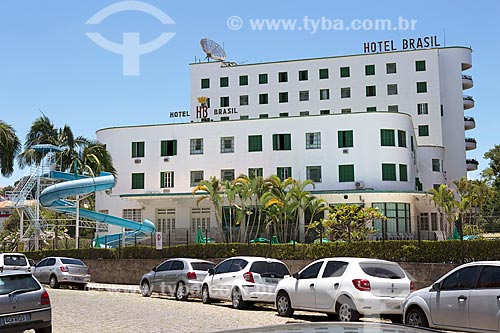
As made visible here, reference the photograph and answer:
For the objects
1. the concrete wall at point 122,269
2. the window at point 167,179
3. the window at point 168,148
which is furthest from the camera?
the window at point 168,148

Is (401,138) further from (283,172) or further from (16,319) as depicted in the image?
(16,319)

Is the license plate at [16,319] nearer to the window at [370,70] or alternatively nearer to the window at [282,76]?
the window at [370,70]

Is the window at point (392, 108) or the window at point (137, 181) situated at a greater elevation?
the window at point (392, 108)

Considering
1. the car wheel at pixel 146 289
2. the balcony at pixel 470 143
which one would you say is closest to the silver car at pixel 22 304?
the car wheel at pixel 146 289

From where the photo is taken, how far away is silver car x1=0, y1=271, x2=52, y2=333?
12984mm

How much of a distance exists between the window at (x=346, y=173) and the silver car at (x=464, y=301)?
121 feet

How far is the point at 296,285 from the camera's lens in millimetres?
17250

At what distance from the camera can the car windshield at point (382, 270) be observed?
15.5 meters

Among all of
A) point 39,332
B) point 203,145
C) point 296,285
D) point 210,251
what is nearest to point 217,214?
point 203,145

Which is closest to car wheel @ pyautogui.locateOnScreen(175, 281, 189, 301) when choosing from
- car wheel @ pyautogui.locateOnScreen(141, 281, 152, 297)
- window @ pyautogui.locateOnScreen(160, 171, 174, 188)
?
car wheel @ pyautogui.locateOnScreen(141, 281, 152, 297)

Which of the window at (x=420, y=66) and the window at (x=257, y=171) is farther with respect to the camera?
the window at (x=420, y=66)

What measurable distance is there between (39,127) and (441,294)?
4274cm

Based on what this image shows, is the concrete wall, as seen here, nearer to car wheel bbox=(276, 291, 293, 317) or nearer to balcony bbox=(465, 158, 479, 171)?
car wheel bbox=(276, 291, 293, 317)

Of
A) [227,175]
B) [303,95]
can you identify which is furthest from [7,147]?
[303,95]
